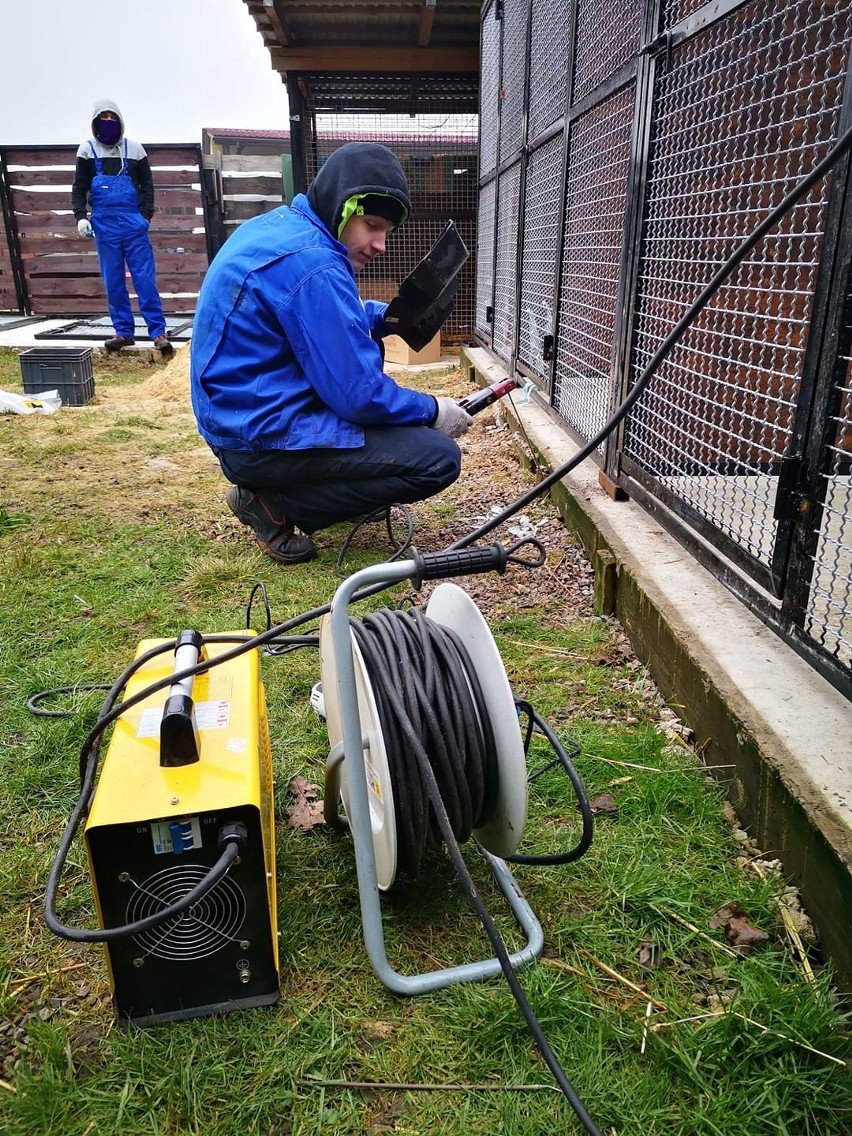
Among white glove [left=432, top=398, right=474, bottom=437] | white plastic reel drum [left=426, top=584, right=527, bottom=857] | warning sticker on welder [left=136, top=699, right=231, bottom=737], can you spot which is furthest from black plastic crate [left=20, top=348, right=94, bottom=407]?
white plastic reel drum [left=426, top=584, right=527, bottom=857]

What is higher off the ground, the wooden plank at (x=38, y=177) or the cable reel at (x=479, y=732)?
the wooden plank at (x=38, y=177)

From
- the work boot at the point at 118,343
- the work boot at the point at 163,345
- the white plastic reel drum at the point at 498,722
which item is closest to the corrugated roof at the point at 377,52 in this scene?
the work boot at the point at 163,345

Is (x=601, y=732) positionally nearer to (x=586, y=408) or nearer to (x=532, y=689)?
(x=532, y=689)

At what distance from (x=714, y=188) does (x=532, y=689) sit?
1.57 m

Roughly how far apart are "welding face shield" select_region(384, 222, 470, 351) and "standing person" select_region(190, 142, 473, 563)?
39 cm

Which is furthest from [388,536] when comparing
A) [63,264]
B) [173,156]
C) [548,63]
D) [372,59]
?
[63,264]

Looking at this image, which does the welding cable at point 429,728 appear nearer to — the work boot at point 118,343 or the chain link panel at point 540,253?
the chain link panel at point 540,253

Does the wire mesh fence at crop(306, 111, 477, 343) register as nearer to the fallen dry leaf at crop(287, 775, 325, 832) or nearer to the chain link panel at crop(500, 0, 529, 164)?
the chain link panel at crop(500, 0, 529, 164)

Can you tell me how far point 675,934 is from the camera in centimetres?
166

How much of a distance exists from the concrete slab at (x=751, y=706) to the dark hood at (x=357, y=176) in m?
1.54

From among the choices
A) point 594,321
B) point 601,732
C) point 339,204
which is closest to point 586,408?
point 594,321

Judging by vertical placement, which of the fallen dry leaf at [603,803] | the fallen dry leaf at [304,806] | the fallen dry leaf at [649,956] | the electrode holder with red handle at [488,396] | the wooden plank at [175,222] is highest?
the wooden plank at [175,222]

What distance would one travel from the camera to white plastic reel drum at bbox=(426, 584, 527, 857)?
1523 millimetres

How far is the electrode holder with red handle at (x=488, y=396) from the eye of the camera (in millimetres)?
3553
